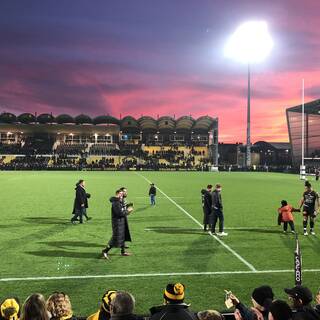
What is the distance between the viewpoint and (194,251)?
1164cm

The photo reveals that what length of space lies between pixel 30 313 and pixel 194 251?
25.9 ft

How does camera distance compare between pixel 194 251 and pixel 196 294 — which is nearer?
pixel 196 294

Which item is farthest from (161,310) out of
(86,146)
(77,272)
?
(86,146)

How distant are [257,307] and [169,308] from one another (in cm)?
97

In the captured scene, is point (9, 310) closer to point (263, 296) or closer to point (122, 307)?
point (122, 307)

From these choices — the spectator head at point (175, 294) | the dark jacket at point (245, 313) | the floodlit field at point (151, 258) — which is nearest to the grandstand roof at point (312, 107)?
the floodlit field at point (151, 258)

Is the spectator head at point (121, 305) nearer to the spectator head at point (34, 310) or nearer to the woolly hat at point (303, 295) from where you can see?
the spectator head at point (34, 310)

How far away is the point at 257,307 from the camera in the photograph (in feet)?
14.7

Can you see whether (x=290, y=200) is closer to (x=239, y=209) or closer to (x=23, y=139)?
(x=239, y=209)

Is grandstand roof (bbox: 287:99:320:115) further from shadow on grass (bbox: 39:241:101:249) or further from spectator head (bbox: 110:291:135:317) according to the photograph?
spectator head (bbox: 110:291:135:317)

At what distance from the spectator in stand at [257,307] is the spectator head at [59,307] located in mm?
1713

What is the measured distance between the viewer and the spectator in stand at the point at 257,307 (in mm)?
4270

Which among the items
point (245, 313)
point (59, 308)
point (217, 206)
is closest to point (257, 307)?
point (245, 313)

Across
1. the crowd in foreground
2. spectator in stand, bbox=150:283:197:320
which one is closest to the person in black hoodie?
the crowd in foreground
